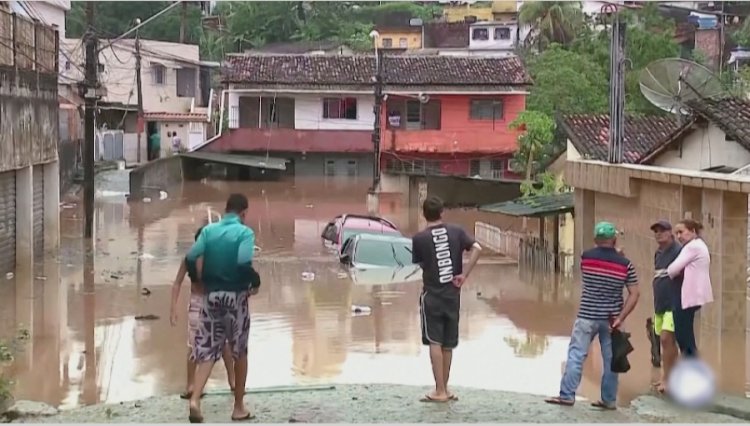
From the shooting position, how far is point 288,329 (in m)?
14.7

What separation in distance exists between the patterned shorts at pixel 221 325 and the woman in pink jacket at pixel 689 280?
13.0 feet

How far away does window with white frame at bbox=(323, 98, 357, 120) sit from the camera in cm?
4753

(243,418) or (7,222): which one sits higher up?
(7,222)

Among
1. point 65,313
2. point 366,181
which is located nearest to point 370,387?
point 65,313

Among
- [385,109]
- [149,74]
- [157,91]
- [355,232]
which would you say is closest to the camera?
[355,232]

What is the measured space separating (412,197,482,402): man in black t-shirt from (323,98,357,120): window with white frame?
39468mm

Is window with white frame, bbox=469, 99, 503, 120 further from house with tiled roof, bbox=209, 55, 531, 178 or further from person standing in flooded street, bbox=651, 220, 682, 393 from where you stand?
person standing in flooded street, bbox=651, 220, 682, 393

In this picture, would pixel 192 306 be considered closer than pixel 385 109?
Yes

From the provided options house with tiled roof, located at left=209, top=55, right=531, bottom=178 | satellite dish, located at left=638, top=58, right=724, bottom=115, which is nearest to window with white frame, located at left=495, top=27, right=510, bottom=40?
house with tiled roof, located at left=209, top=55, right=531, bottom=178

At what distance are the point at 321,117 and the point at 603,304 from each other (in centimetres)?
3970

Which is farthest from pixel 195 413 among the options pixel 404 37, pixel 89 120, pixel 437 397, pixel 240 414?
pixel 404 37

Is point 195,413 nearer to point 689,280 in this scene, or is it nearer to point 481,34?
point 689,280

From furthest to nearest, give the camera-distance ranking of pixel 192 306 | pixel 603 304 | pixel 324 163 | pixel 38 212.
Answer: pixel 324 163
pixel 38 212
pixel 603 304
pixel 192 306

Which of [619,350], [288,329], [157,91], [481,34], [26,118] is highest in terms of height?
[481,34]
